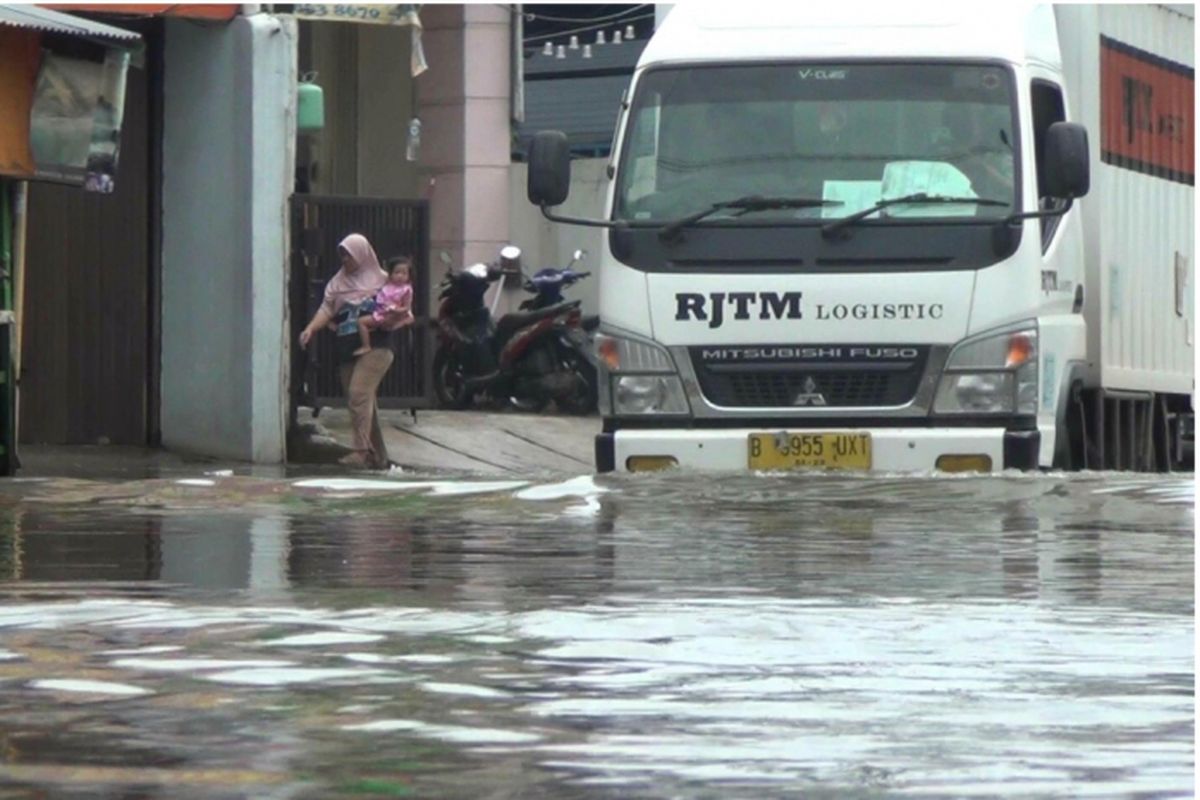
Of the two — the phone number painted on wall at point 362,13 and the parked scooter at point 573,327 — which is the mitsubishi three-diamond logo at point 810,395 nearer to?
the phone number painted on wall at point 362,13

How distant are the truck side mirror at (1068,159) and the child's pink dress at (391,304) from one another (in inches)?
255

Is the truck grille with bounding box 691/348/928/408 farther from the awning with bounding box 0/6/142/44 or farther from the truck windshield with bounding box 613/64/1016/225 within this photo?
the awning with bounding box 0/6/142/44

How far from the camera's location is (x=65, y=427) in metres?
19.2

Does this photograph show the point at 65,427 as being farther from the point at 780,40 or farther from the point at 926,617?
the point at 926,617

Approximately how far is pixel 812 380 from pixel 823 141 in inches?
45.9

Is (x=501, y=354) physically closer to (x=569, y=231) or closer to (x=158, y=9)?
(x=569, y=231)

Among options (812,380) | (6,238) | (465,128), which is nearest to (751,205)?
(812,380)

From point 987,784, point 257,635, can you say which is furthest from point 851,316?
point 987,784

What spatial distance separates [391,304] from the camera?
18859 mm

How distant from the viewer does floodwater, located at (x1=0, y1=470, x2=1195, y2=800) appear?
167 inches

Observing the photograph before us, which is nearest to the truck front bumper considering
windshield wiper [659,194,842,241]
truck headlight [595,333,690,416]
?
truck headlight [595,333,690,416]

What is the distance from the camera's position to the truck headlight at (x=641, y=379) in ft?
45.1

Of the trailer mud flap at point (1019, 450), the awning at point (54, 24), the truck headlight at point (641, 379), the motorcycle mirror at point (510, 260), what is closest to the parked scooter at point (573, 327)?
the motorcycle mirror at point (510, 260)

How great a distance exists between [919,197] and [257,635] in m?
7.74
